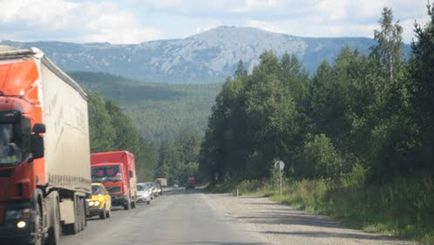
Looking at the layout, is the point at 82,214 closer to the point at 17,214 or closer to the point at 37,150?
the point at 17,214

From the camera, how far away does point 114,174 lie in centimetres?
4231

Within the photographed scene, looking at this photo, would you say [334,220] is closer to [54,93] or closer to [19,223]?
[54,93]

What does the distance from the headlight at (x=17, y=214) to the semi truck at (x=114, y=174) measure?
84.2 ft

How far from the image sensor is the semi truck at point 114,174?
1656 inches

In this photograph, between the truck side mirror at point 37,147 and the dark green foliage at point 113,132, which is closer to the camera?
the truck side mirror at point 37,147

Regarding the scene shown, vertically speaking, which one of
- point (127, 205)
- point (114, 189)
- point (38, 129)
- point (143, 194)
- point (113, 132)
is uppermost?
point (113, 132)

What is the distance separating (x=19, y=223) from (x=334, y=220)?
16.1 meters

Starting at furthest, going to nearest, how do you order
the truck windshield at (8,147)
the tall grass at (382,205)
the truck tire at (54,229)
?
the tall grass at (382,205) → the truck tire at (54,229) → the truck windshield at (8,147)

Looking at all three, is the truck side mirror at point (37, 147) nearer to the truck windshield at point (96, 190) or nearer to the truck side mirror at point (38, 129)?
the truck side mirror at point (38, 129)

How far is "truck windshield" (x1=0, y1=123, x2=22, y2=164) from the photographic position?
1570 cm

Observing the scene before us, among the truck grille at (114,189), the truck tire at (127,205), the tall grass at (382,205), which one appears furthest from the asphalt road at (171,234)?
the truck tire at (127,205)

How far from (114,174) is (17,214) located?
87.1ft

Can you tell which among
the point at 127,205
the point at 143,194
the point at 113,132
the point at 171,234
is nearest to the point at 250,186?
the point at 143,194

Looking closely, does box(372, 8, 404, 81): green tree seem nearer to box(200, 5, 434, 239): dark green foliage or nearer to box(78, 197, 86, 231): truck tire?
box(200, 5, 434, 239): dark green foliage
